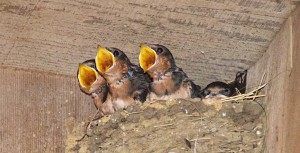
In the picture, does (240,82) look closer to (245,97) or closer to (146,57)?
(245,97)

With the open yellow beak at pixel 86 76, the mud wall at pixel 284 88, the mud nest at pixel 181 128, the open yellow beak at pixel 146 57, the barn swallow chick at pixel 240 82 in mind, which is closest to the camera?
the mud wall at pixel 284 88

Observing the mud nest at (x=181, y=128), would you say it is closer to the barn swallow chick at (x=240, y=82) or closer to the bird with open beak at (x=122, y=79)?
the bird with open beak at (x=122, y=79)

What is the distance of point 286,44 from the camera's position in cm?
278

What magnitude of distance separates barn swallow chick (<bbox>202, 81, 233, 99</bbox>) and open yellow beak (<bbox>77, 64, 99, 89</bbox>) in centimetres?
51

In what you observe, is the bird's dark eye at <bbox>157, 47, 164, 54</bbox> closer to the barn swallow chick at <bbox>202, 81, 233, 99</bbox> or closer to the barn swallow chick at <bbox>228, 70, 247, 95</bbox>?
the barn swallow chick at <bbox>202, 81, 233, 99</bbox>

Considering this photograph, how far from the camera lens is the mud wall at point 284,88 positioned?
8.25ft

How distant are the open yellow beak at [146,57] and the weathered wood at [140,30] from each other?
1.6 inches

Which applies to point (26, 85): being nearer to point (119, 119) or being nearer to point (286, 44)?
point (119, 119)

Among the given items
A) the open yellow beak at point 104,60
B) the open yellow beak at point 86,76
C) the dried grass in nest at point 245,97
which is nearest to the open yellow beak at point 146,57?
the open yellow beak at point 104,60

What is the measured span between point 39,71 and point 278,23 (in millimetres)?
1190

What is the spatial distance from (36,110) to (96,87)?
31 cm

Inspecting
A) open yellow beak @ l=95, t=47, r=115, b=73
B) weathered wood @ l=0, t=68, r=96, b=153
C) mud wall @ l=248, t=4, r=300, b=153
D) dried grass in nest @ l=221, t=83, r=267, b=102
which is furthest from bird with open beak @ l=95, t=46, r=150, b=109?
mud wall @ l=248, t=4, r=300, b=153

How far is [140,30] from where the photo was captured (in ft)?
10.0

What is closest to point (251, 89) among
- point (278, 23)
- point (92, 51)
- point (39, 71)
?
point (278, 23)
